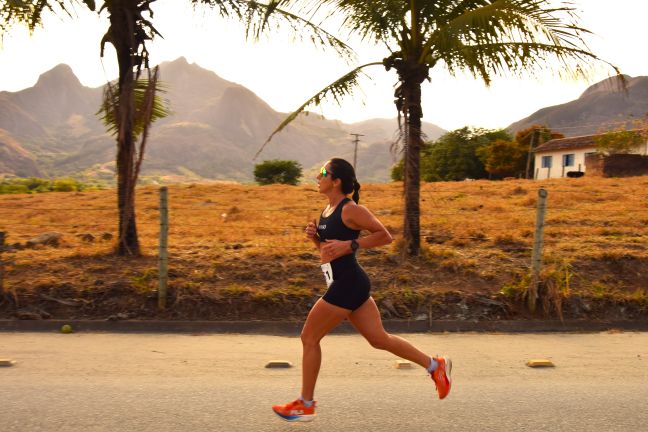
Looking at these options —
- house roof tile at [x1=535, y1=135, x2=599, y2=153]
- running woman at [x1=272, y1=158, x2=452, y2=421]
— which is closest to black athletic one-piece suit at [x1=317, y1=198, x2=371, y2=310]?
running woman at [x1=272, y1=158, x2=452, y2=421]

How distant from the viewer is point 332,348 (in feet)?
19.8

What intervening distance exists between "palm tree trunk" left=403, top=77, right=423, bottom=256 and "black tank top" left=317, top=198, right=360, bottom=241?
5.01 m

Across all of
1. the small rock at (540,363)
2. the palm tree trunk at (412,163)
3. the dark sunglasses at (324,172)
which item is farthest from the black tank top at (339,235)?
the palm tree trunk at (412,163)

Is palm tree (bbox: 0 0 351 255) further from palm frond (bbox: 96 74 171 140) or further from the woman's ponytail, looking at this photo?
the woman's ponytail

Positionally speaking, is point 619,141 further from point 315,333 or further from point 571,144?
point 315,333

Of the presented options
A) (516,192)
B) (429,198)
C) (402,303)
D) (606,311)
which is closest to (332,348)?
(402,303)

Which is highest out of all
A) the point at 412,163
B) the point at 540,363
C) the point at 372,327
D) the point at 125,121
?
the point at 125,121

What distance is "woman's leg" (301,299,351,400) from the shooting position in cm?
394

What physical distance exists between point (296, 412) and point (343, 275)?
3.05 ft

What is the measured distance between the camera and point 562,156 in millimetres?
53906

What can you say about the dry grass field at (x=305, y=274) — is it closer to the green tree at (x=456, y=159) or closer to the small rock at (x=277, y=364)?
the small rock at (x=277, y=364)

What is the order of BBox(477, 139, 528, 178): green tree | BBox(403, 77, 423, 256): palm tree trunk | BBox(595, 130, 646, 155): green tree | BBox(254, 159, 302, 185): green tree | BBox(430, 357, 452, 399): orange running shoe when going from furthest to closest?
BBox(477, 139, 528, 178): green tree → BBox(254, 159, 302, 185): green tree → BBox(595, 130, 646, 155): green tree → BBox(403, 77, 423, 256): palm tree trunk → BBox(430, 357, 452, 399): orange running shoe

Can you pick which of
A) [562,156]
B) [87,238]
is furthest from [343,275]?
[562,156]

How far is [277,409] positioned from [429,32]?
6.80 m
